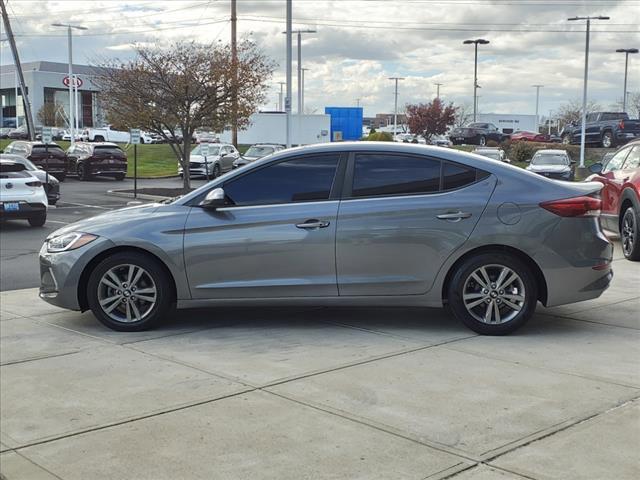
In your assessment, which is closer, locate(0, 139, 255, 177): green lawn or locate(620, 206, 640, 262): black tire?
locate(620, 206, 640, 262): black tire

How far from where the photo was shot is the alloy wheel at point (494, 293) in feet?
20.5

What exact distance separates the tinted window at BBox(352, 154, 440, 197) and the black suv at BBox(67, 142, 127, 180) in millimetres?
28950

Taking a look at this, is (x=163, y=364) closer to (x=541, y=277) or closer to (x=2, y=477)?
(x=2, y=477)

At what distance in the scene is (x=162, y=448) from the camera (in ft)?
13.2

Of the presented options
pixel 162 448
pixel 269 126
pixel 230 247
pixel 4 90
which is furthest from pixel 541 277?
pixel 4 90

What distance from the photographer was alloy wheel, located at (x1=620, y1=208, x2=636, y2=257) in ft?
34.1

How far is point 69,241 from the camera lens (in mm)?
6734

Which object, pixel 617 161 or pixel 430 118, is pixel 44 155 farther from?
pixel 430 118

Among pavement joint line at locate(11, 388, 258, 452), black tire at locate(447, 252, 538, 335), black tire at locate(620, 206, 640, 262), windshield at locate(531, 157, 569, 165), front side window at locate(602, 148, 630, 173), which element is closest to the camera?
pavement joint line at locate(11, 388, 258, 452)

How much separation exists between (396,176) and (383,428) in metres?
2.80

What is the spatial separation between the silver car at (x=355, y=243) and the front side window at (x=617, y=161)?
18.7 ft

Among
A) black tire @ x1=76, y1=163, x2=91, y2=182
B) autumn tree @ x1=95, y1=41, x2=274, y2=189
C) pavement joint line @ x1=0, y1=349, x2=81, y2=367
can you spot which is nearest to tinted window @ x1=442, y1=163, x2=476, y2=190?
pavement joint line @ x1=0, y1=349, x2=81, y2=367

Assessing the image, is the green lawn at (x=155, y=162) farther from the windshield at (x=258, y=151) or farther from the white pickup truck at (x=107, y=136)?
the white pickup truck at (x=107, y=136)

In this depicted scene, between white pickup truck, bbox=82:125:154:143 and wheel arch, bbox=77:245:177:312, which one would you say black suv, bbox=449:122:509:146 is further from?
wheel arch, bbox=77:245:177:312
